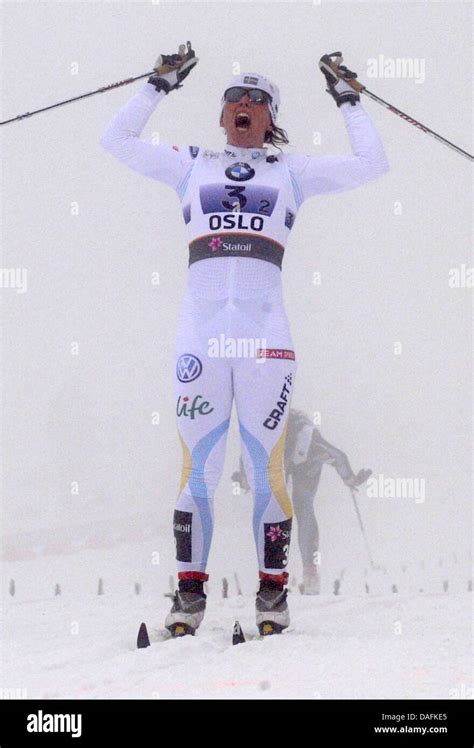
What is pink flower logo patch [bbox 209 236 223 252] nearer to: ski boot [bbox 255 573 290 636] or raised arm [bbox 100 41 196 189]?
raised arm [bbox 100 41 196 189]

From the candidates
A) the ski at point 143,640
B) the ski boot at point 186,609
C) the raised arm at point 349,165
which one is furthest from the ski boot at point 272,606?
the raised arm at point 349,165

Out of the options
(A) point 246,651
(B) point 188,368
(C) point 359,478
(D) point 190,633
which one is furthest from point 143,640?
(C) point 359,478

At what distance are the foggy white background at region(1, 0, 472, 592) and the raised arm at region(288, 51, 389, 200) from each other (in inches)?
321

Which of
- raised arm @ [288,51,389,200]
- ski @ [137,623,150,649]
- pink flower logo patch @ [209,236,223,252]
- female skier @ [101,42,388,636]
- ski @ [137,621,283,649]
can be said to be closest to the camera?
ski @ [137,623,150,649]

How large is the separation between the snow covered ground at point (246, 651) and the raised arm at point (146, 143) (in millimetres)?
2211

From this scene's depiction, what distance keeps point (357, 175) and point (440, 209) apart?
14.6 metres

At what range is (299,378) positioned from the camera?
16156mm

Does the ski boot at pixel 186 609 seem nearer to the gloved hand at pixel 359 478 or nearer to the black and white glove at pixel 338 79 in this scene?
the black and white glove at pixel 338 79

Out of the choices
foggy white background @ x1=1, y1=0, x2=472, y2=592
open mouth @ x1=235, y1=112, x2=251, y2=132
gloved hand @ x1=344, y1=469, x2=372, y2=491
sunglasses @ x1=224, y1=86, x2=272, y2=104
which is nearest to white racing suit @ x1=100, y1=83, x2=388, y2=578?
open mouth @ x1=235, y1=112, x2=251, y2=132

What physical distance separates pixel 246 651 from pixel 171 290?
15428 mm

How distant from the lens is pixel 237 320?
12.3ft

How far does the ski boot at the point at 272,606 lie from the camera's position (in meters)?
3.63

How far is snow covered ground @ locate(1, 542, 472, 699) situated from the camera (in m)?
2.75
